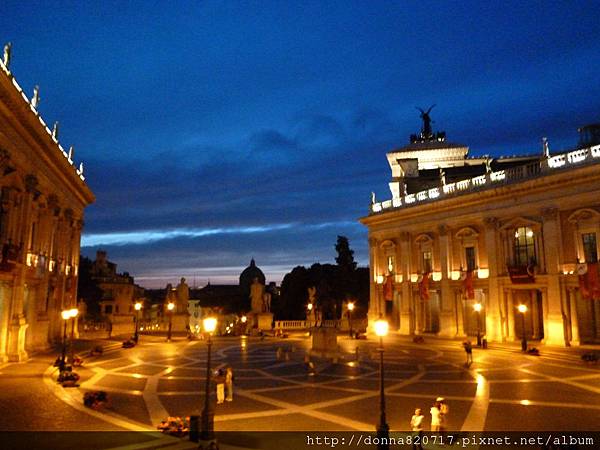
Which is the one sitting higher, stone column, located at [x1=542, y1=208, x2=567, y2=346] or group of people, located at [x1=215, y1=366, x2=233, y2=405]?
stone column, located at [x1=542, y1=208, x2=567, y2=346]

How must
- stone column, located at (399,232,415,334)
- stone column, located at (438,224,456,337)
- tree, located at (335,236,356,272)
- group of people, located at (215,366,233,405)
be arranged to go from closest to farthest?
group of people, located at (215,366,233,405)
stone column, located at (438,224,456,337)
stone column, located at (399,232,415,334)
tree, located at (335,236,356,272)

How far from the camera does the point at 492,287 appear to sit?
1574 inches

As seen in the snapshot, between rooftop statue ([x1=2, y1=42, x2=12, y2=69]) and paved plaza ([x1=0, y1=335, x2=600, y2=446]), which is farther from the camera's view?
rooftop statue ([x1=2, y1=42, x2=12, y2=69])

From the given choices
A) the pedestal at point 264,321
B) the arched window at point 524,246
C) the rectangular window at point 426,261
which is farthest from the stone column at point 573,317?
the pedestal at point 264,321

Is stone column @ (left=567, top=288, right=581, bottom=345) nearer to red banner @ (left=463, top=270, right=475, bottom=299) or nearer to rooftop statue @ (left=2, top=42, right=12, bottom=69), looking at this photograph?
red banner @ (left=463, top=270, right=475, bottom=299)

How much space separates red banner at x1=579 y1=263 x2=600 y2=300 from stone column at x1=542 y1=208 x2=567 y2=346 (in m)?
2.66

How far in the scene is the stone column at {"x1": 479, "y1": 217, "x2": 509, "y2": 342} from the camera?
3903 centimetres

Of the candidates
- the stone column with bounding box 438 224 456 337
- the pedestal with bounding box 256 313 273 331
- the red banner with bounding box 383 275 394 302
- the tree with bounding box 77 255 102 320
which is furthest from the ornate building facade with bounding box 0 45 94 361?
the stone column with bounding box 438 224 456 337

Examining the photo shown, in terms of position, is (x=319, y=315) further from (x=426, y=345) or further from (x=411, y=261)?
(x=411, y=261)

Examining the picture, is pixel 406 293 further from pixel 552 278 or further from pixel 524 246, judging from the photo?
pixel 552 278

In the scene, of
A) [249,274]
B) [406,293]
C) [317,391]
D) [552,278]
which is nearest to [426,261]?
[406,293]

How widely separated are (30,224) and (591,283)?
36.5m

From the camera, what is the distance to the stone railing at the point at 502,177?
33875 mm

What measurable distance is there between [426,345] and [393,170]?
83.4ft
